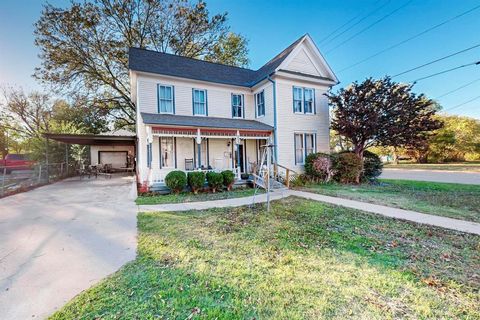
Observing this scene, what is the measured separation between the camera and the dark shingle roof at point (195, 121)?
10836mm

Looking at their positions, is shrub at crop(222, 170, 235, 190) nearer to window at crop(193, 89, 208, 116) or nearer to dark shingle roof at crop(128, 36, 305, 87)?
window at crop(193, 89, 208, 116)

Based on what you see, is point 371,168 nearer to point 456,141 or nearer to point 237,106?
point 237,106

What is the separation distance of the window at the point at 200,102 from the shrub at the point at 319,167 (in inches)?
279

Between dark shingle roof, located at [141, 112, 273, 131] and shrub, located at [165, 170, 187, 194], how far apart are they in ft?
8.03

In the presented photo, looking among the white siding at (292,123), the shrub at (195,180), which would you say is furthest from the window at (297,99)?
the shrub at (195,180)

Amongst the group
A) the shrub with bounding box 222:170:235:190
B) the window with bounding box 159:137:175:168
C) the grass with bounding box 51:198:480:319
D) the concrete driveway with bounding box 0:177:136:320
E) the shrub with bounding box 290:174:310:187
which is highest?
the window with bounding box 159:137:175:168

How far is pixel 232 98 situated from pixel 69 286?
43.6 ft

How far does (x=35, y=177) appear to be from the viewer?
13.4 meters

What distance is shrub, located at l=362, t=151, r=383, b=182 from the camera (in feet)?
45.8

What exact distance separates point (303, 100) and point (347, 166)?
4987mm

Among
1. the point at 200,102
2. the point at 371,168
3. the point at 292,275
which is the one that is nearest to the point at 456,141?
the point at 371,168

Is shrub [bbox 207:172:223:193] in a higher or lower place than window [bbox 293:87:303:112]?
lower

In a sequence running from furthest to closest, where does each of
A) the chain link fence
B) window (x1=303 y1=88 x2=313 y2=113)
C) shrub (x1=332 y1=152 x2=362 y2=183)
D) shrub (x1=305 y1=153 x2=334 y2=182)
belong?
window (x1=303 y1=88 x2=313 y2=113) < shrub (x1=332 y1=152 x2=362 y2=183) < shrub (x1=305 y1=153 x2=334 y2=182) < the chain link fence

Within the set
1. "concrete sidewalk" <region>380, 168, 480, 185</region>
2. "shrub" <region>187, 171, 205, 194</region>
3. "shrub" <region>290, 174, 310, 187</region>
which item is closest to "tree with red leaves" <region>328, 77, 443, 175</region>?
"shrub" <region>290, 174, 310, 187</region>
